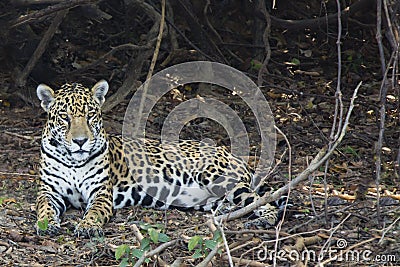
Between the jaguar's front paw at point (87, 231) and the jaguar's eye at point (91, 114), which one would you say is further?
the jaguar's eye at point (91, 114)

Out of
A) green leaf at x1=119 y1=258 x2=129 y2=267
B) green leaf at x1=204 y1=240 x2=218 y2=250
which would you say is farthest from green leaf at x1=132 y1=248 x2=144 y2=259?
green leaf at x1=204 y1=240 x2=218 y2=250

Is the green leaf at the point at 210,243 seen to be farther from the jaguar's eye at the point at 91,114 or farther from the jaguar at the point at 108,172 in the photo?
the jaguar's eye at the point at 91,114

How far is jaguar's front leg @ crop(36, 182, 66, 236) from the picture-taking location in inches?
281

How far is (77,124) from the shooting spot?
7.66 metres

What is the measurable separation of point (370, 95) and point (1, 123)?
4421mm

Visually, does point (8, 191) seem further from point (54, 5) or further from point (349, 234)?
point (349, 234)

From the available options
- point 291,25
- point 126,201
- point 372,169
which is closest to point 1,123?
point 126,201

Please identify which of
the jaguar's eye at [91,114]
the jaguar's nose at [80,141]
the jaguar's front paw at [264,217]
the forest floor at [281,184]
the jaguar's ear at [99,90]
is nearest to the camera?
the forest floor at [281,184]

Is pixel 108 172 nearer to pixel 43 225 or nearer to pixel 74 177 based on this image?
pixel 74 177

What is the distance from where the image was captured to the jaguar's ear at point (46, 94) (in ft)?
25.8

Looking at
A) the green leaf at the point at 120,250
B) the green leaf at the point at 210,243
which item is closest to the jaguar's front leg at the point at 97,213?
the green leaf at the point at 120,250

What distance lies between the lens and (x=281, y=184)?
8.56 meters

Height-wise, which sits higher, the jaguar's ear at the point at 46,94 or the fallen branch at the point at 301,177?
the jaguar's ear at the point at 46,94

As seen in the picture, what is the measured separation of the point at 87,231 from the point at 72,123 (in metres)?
1.02
